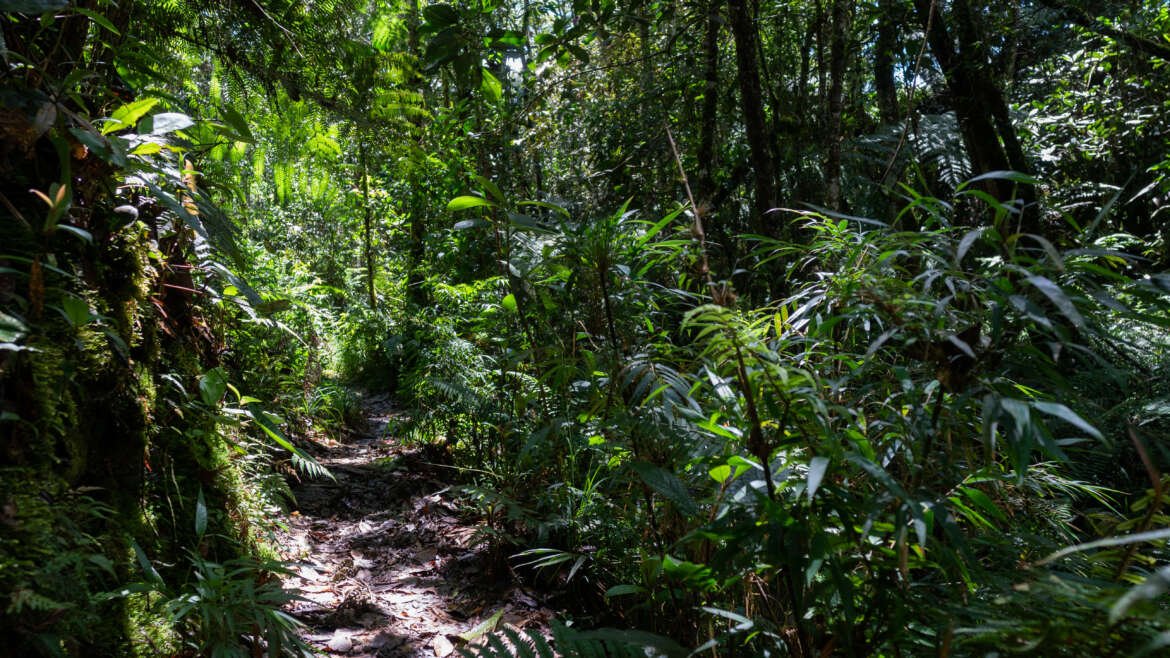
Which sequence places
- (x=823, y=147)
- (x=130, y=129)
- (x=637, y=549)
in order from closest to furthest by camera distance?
(x=130, y=129) → (x=637, y=549) → (x=823, y=147)

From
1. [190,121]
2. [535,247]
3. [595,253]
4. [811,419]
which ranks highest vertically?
[190,121]

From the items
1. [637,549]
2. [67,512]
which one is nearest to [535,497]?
[637,549]

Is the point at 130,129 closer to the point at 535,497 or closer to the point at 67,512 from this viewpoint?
the point at 67,512

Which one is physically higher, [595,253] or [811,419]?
[595,253]

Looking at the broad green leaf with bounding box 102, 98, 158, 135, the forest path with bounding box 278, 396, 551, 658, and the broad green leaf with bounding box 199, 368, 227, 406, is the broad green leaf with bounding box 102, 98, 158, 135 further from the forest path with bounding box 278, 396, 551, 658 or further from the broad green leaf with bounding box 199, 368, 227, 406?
the forest path with bounding box 278, 396, 551, 658

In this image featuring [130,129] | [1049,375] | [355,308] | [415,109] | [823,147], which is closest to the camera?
[1049,375]

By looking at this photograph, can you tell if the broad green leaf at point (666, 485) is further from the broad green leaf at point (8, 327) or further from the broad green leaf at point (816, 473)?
the broad green leaf at point (8, 327)

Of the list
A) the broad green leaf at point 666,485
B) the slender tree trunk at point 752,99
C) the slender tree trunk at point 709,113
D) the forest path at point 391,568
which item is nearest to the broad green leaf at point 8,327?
the forest path at point 391,568

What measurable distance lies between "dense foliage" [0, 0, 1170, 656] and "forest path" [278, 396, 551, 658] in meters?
0.20

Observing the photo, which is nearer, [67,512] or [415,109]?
[67,512]

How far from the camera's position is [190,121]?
1.54 metres

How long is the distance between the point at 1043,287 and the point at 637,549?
1650 millimetres

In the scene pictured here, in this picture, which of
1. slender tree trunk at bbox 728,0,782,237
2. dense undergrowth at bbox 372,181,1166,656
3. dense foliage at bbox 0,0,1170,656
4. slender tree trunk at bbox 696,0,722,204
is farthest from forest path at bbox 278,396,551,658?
slender tree trunk at bbox 696,0,722,204

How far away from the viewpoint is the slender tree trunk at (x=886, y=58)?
13.7 ft
